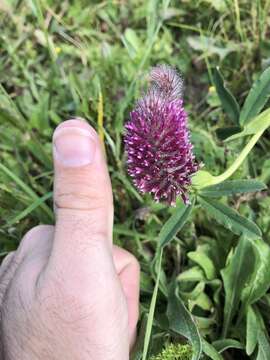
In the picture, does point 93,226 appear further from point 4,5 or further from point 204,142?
point 4,5

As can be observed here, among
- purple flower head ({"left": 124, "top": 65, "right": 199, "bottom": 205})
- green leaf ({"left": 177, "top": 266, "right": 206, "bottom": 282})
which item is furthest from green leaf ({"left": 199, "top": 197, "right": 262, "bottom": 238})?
green leaf ({"left": 177, "top": 266, "right": 206, "bottom": 282})

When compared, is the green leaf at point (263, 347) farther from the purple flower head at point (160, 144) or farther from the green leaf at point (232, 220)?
the purple flower head at point (160, 144)

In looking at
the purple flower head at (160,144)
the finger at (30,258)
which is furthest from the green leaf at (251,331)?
the finger at (30,258)

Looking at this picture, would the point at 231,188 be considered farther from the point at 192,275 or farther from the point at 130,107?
the point at 130,107

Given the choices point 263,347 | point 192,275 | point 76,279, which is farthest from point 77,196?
point 263,347

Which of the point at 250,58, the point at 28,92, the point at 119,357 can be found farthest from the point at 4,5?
the point at 119,357

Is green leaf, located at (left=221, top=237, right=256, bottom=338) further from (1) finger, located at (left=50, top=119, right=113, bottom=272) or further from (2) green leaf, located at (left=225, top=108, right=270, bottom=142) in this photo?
(1) finger, located at (left=50, top=119, right=113, bottom=272)
